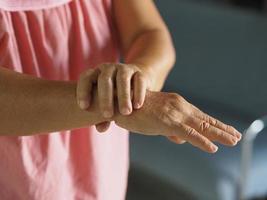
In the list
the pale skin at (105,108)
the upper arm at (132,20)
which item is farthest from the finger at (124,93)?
the upper arm at (132,20)

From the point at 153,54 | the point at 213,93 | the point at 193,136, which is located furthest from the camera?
the point at 213,93

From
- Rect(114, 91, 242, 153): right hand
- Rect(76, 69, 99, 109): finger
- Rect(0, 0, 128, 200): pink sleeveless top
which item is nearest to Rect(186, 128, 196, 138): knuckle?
Rect(114, 91, 242, 153): right hand

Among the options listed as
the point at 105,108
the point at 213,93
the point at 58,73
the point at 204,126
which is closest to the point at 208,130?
the point at 204,126

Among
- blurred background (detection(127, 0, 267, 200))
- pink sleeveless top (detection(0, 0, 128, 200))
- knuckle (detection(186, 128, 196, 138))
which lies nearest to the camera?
knuckle (detection(186, 128, 196, 138))

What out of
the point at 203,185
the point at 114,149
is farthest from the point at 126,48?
the point at 203,185

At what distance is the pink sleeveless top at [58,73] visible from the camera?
0.72 meters

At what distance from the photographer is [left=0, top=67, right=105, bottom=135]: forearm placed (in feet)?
1.99

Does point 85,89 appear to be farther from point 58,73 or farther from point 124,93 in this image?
point 58,73

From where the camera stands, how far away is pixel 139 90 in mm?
597

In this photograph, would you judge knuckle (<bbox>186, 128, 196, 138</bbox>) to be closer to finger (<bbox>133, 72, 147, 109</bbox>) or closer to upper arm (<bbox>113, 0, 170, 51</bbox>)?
finger (<bbox>133, 72, 147, 109</bbox>)

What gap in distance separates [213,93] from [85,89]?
1.69 meters

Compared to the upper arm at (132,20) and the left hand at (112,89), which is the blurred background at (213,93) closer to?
the upper arm at (132,20)

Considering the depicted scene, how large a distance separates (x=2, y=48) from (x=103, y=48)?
15 centimetres

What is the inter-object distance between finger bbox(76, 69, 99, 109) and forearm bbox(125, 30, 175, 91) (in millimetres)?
114
